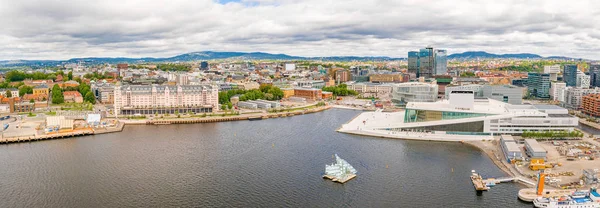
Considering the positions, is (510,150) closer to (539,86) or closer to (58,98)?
(539,86)

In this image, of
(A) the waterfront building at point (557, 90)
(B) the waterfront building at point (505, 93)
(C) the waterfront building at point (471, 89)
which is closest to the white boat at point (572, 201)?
(B) the waterfront building at point (505, 93)

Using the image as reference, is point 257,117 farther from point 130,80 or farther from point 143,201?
point 130,80

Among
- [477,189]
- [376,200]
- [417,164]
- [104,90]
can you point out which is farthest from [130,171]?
[104,90]

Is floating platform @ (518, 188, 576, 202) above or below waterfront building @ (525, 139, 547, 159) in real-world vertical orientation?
below

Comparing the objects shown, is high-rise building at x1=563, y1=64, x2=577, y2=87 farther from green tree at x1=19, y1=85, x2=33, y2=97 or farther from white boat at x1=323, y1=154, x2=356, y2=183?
green tree at x1=19, y1=85, x2=33, y2=97

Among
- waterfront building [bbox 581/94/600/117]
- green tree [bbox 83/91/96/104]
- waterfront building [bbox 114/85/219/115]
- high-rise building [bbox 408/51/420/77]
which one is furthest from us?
high-rise building [bbox 408/51/420/77]

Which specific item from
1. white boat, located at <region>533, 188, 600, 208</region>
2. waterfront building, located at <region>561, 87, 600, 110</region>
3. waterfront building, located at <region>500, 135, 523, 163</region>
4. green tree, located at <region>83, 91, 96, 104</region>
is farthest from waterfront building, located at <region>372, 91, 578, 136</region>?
green tree, located at <region>83, 91, 96, 104</region>

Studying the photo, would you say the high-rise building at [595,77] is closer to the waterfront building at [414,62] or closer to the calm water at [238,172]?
the waterfront building at [414,62]

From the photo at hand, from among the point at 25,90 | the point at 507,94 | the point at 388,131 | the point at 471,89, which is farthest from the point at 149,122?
the point at 507,94
